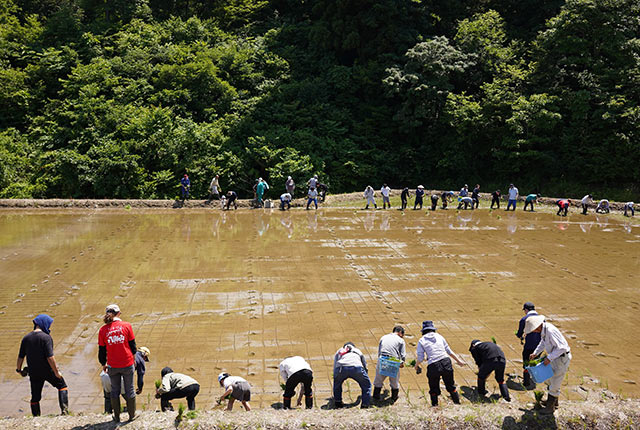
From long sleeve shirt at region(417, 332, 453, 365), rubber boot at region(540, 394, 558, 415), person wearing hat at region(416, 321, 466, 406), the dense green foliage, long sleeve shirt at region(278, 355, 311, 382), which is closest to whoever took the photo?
rubber boot at region(540, 394, 558, 415)

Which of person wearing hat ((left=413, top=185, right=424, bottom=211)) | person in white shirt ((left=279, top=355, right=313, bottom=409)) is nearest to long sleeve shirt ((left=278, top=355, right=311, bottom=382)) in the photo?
person in white shirt ((left=279, top=355, right=313, bottom=409))

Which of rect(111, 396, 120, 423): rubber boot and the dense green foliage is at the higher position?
the dense green foliage

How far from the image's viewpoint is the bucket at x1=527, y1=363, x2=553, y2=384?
6.03 metres

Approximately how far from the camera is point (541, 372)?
6082mm

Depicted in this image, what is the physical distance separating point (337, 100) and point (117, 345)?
31674 millimetres

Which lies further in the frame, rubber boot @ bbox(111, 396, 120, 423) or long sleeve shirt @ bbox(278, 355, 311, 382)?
long sleeve shirt @ bbox(278, 355, 311, 382)

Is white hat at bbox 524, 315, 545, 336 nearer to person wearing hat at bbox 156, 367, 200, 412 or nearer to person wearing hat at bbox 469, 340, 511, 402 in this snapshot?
person wearing hat at bbox 469, 340, 511, 402

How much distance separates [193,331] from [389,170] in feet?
83.5

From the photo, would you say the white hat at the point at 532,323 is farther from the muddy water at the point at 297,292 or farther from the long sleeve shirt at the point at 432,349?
the long sleeve shirt at the point at 432,349

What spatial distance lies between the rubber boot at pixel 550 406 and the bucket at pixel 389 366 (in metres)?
1.76

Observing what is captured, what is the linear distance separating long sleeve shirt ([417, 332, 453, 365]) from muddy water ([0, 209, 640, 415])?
0.65 meters

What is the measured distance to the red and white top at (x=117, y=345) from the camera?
19.5 ft

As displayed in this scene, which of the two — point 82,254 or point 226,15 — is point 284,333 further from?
point 226,15

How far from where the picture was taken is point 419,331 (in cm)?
898
